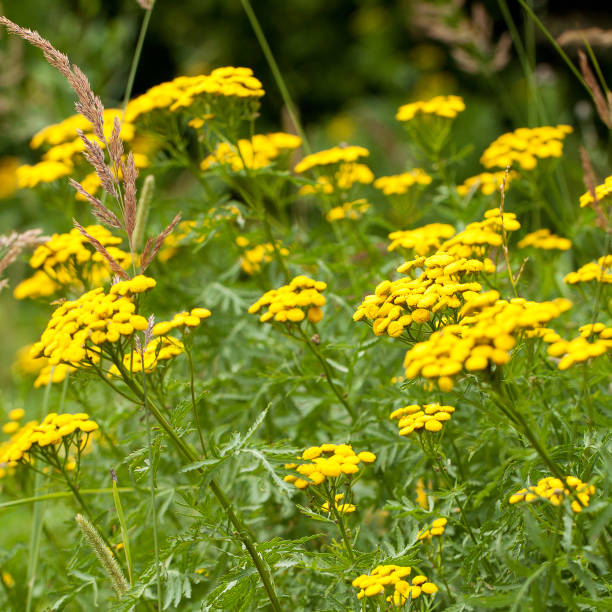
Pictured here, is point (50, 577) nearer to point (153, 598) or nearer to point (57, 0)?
point (153, 598)

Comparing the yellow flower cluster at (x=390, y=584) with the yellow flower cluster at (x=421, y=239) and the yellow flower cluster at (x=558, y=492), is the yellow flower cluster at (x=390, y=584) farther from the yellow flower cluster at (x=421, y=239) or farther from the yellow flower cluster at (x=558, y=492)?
the yellow flower cluster at (x=421, y=239)

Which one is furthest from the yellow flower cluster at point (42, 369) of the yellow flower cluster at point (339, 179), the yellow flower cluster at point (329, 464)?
the yellow flower cluster at point (339, 179)

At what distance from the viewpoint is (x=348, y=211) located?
3.43 meters

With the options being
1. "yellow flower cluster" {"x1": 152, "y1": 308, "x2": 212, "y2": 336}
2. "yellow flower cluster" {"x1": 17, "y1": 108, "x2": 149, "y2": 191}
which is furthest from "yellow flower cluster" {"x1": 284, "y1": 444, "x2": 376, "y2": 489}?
"yellow flower cluster" {"x1": 17, "y1": 108, "x2": 149, "y2": 191}

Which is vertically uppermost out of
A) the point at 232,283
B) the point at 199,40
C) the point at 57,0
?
the point at 57,0

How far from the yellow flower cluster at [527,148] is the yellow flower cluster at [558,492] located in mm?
1694

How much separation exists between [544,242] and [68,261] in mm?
1903

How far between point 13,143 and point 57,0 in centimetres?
207

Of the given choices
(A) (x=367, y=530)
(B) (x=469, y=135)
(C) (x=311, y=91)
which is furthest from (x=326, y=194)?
(C) (x=311, y=91)

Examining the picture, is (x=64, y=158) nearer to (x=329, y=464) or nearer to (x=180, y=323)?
(x=180, y=323)

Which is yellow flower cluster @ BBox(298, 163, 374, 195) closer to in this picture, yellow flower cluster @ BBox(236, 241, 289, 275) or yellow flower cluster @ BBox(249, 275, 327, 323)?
yellow flower cluster @ BBox(236, 241, 289, 275)

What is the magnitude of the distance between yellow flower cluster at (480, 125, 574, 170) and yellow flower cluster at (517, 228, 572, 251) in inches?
11.4

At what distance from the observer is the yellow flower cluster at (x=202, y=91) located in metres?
2.76

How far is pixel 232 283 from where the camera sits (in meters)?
3.24
